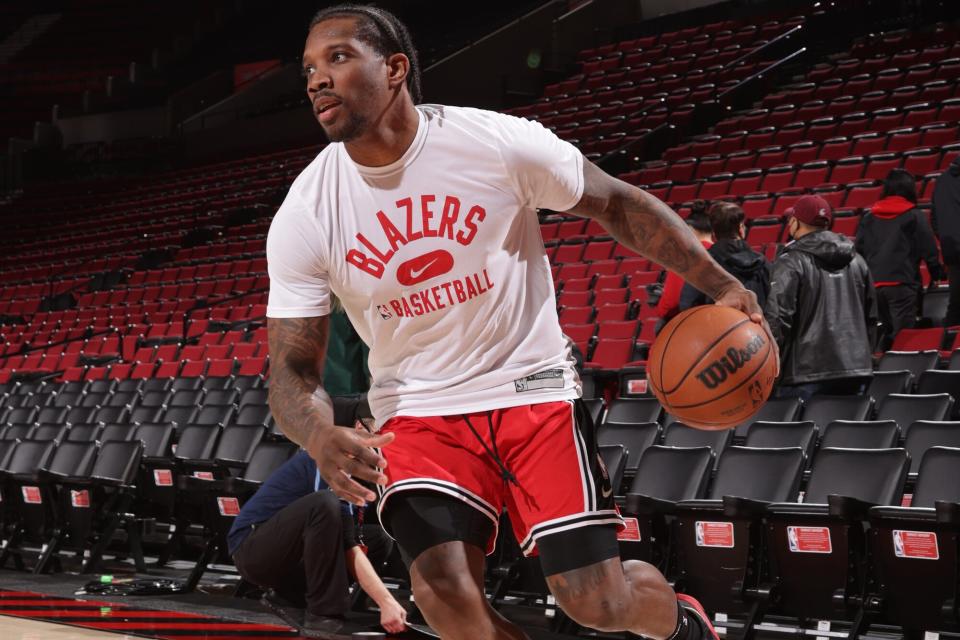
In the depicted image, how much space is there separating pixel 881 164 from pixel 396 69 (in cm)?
808

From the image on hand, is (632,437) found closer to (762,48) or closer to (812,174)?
(812,174)

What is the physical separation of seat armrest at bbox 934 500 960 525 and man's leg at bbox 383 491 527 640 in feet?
5.65

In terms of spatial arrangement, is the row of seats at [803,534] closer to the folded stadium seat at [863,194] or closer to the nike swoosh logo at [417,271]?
the nike swoosh logo at [417,271]

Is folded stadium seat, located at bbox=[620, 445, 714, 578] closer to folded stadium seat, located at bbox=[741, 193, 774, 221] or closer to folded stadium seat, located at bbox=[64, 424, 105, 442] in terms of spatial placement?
folded stadium seat, located at bbox=[64, 424, 105, 442]

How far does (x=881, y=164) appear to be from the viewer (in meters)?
9.66

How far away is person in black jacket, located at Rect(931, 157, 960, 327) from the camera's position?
6.46 metres

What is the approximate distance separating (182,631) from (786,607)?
2.46 m

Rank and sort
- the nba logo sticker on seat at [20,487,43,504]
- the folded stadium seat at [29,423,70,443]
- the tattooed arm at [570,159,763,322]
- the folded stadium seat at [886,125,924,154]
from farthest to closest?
the folded stadium seat at [886,125,924,154]
the folded stadium seat at [29,423,70,443]
the nba logo sticker on seat at [20,487,43,504]
the tattooed arm at [570,159,763,322]

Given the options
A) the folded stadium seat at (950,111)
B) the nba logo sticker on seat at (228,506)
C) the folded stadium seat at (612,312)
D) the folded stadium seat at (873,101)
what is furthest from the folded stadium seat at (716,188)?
the nba logo sticker on seat at (228,506)

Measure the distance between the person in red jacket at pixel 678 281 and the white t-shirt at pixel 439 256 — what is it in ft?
10.6

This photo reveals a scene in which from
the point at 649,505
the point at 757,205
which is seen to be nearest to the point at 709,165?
the point at 757,205

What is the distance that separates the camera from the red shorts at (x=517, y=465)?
2.40m

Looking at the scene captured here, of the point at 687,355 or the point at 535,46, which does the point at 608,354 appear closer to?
the point at 687,355

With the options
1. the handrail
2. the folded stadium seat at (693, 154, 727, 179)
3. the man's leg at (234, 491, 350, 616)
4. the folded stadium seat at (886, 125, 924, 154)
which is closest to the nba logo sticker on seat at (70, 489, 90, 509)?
the man's leg at (234, 491, 350, 616)
